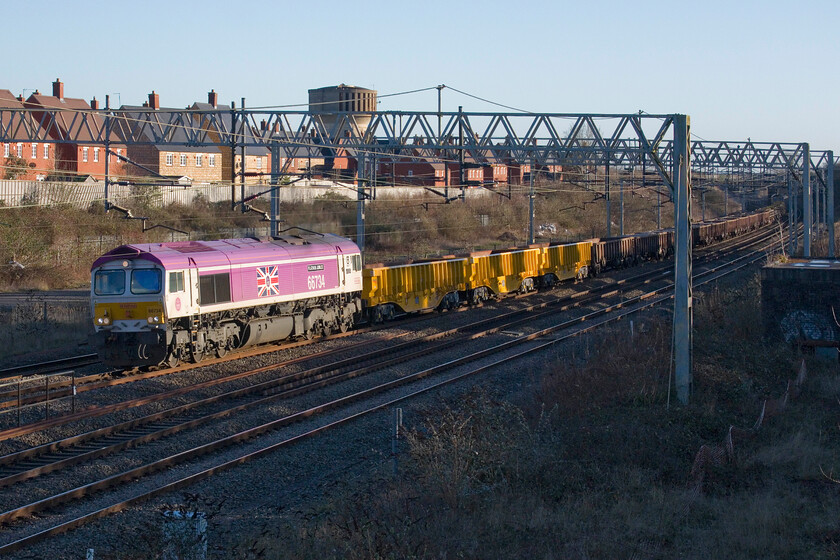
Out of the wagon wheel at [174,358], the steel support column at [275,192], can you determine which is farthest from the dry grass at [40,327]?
the steel support column at [275,192]

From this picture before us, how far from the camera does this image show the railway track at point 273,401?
418 inches

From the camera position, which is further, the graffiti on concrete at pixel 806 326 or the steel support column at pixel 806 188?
the steel support column at pixel 806 188

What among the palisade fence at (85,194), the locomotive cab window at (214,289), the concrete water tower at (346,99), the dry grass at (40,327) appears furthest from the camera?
the concrete water tower at (346,99)

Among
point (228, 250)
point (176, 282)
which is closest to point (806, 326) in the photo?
point (228, 250)

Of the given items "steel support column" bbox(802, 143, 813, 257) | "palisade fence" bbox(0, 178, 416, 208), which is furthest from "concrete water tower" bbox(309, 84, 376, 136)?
"steel support column" bbox(802, 143, 813, 257)

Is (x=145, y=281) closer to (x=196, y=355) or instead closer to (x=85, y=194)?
(x=196, y=355)

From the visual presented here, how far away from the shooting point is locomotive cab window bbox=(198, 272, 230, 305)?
18703 millimetres

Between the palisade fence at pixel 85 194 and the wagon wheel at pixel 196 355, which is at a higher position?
the palisade fence at pixel 85 194

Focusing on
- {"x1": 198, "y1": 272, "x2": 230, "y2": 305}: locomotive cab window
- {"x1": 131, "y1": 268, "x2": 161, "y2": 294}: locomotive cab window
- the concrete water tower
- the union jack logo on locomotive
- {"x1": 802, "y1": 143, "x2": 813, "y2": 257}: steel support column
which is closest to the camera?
{"x1": 131, "y1": 268, "x2": 161, "y2": 294}: locomotive cab window

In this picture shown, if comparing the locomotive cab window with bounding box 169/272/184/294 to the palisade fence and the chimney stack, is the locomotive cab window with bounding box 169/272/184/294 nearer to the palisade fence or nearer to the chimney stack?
the palisade fence

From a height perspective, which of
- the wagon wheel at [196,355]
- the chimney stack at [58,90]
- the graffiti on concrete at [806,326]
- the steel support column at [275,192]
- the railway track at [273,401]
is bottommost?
the railway track at [273,401]

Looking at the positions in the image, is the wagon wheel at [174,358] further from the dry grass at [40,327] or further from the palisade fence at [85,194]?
the palisade fence at [85,194]

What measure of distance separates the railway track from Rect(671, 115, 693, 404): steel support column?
464 centimetres

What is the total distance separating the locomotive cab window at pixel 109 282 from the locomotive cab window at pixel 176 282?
1.14 metres
